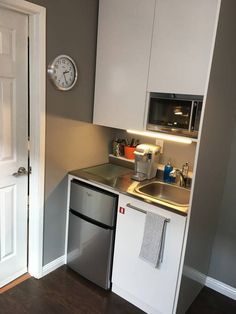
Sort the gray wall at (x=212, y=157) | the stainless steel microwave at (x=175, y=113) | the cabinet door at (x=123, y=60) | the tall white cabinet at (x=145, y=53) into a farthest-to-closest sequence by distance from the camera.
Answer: the cabinet door at (x=123, y=60)
the stainless steel microwave at (x=175, y=113)
the tall white cabinet at (x=145, y=53)
the gray wall at (x=212, y=157)

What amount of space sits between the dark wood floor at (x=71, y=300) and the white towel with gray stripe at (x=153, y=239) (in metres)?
0.55

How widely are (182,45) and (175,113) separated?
1.55 ft

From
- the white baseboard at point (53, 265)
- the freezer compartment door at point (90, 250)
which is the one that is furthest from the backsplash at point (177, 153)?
the white baseboard at point (53, 265)

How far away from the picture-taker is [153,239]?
6.39 ft

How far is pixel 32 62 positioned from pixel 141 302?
205 cm

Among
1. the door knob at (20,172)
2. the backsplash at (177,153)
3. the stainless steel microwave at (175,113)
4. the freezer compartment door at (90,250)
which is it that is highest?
the stainless steel microwave at (175,113)

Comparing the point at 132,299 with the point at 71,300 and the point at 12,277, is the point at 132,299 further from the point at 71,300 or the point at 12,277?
the point at 12,277

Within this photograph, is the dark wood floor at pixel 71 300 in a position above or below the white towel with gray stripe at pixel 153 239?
below

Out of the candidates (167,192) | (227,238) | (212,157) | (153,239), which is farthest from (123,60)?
(227,238)

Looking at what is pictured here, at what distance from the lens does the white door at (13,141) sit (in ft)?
6.41

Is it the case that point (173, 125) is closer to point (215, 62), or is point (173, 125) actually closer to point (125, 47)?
point (215, 62)

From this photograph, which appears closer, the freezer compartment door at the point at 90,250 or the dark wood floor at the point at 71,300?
the dark wood floor at the point at 71,300

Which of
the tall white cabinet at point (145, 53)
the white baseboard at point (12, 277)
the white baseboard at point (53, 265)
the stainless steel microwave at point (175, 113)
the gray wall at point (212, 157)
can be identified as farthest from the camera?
the white baseboard at point (53, 265)

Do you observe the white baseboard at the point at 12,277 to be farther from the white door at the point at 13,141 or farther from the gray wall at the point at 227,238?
the gray wall at the point at 227,238
